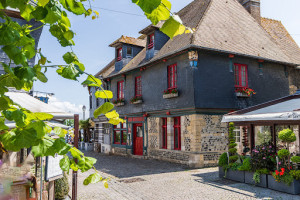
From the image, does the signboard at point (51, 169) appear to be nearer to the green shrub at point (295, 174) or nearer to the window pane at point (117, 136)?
the green shrub at point (295, 174)

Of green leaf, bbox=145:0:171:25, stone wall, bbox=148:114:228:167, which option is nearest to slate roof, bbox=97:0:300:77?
stone wall, bbox=148:114:228:167

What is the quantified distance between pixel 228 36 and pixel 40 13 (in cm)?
1499

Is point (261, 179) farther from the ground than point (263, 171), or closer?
closer

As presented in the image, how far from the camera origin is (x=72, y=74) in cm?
163

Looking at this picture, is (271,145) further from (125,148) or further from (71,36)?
(125,148)

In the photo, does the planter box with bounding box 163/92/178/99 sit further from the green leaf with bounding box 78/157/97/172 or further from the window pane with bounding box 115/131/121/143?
the green leaf with bounding box 78/157/97/172

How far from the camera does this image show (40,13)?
1.51 m

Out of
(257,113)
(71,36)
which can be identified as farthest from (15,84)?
(257,113)

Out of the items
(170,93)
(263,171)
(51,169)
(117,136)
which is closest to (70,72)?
(51,169)

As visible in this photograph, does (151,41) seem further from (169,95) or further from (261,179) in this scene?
(261,179)

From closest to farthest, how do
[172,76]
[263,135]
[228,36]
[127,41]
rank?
[263,135] < [172,76] < [228,36] < [127,41]

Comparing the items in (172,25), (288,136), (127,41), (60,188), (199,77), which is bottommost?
(60,188)

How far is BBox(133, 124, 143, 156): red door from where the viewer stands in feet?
58.4

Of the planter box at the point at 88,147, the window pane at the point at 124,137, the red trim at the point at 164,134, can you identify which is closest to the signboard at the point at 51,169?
→ the red trim at the point at 164,134
